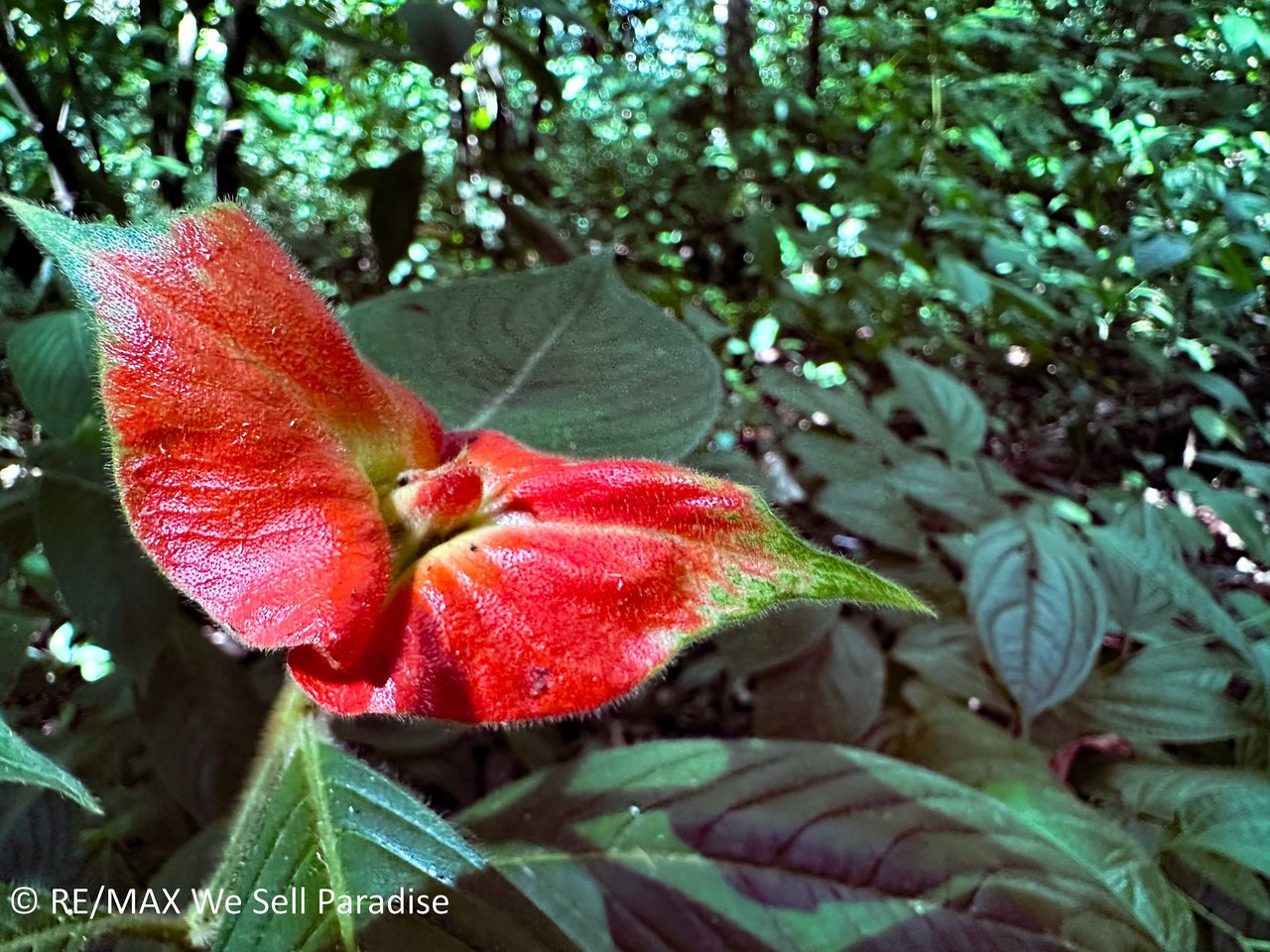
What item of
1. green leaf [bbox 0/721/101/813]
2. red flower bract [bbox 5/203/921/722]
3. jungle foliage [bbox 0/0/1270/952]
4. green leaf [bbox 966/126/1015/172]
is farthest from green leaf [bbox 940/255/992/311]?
green leaf [bbox 0/721/101/813]

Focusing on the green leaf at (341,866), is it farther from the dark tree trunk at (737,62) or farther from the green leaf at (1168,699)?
the dark tree trunk at (737,62)

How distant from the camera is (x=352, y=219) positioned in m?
1.17

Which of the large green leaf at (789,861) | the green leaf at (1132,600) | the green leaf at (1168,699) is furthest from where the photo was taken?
the green leaf at (1132,600)

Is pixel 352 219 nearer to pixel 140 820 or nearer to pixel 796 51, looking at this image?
pixel 796 51

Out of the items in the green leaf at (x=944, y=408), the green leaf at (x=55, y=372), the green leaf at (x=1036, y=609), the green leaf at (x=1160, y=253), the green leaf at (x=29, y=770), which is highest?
the green leaf at (x=55, y=372)

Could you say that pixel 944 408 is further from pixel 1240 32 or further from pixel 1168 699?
pixel 1240 32

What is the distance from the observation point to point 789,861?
13.8 inches

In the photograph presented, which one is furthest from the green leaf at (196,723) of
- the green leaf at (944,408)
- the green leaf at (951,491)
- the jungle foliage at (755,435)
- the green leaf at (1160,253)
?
the green leaf at (1160,253)

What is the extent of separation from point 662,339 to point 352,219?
36.8 inches

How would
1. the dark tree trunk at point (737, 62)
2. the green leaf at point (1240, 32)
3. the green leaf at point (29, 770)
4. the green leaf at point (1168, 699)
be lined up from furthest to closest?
the dark tree trunk at point (737, 62) < the green leaf at point (1240, 32) < the green leaf at point (1168, 699) < the green leaf at point (29, 770)

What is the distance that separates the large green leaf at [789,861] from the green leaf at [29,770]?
205 mm

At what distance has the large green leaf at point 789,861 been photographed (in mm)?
324

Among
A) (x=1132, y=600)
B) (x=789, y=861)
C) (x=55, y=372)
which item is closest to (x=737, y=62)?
(x=1132, y=600)

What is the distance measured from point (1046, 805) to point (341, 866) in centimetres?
41
